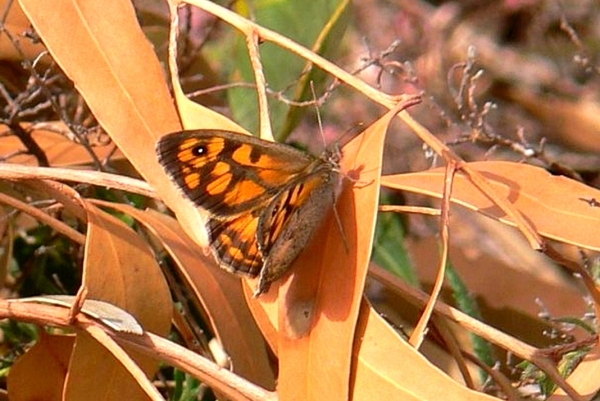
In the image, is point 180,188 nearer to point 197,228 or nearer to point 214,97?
point 197,228

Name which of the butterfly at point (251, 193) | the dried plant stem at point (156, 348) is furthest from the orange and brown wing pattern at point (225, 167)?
the dried plant stem at point (156, 348)

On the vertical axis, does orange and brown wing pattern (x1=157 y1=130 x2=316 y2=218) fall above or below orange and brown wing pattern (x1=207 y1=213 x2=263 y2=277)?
above

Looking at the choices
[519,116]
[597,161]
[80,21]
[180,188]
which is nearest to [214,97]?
[80,21]

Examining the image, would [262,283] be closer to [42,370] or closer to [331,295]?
[331,295]

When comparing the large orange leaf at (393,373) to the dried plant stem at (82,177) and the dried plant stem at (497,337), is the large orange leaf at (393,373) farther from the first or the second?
→ the dried plant stem at (82,177)

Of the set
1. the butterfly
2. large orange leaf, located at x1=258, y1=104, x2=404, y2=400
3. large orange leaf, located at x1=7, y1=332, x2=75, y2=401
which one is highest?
the butterfly

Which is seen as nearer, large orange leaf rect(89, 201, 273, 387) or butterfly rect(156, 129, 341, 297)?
butterfly rect(156, 129, 341, 297)

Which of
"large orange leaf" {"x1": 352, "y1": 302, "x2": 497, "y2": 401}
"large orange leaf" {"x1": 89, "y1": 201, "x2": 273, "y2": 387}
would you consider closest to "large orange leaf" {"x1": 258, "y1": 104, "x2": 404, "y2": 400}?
"large orange leaf" {"x1": 352, "y1": 302, "x2": 497, "y2": 401}

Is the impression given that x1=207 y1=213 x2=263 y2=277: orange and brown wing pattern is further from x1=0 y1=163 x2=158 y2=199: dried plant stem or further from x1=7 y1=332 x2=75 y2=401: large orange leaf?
x1=7 y1=332 x2=75 y2=401: large orange leaf
